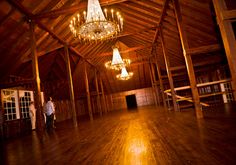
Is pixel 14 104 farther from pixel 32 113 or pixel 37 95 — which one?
pixel 37 95

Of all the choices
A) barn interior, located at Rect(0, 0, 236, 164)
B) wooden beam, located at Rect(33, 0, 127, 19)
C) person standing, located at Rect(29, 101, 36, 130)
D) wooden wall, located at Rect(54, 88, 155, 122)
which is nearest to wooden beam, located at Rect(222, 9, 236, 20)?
barn interior, located at Rect(0, 0, 236, 164)

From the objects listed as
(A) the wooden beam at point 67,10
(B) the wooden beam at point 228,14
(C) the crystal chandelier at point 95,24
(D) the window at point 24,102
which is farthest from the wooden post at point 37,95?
(B) the wooden beam at point 228,14

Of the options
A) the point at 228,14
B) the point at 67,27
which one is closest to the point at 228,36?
the point at 228,14

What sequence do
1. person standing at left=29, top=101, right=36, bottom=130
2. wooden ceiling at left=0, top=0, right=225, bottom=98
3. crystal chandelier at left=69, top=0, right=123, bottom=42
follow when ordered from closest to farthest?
crystal chandelier at left=69, top=0, right=123, bottom=42, wooden ceiling at left=0, top=0, right=225, bottom=98, person standing at left=29, top=101, right=36, bottom=130

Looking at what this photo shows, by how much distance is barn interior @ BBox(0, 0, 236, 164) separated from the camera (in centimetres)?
271

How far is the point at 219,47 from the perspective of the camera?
491 centimetres

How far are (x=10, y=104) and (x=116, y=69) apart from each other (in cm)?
555

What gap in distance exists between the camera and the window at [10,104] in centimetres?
846

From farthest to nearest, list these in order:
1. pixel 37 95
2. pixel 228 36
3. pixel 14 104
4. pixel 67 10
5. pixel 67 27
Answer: pixel 14 104, pixel 67 27, pixel 67 10, pixel 37 95, pixel 228 36

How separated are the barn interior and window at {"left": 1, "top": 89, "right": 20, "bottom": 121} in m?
0.05

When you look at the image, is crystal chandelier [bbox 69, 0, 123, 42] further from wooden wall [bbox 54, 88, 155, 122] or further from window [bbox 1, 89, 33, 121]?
wooden wall [bbox 54, 88, 155, 122]

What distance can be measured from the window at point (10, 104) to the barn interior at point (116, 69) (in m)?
0.05

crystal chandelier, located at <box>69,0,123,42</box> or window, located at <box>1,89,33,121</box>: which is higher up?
crystal chandelier, located at <box>69,0,123,42</box>

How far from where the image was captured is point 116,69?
28.9 ft
